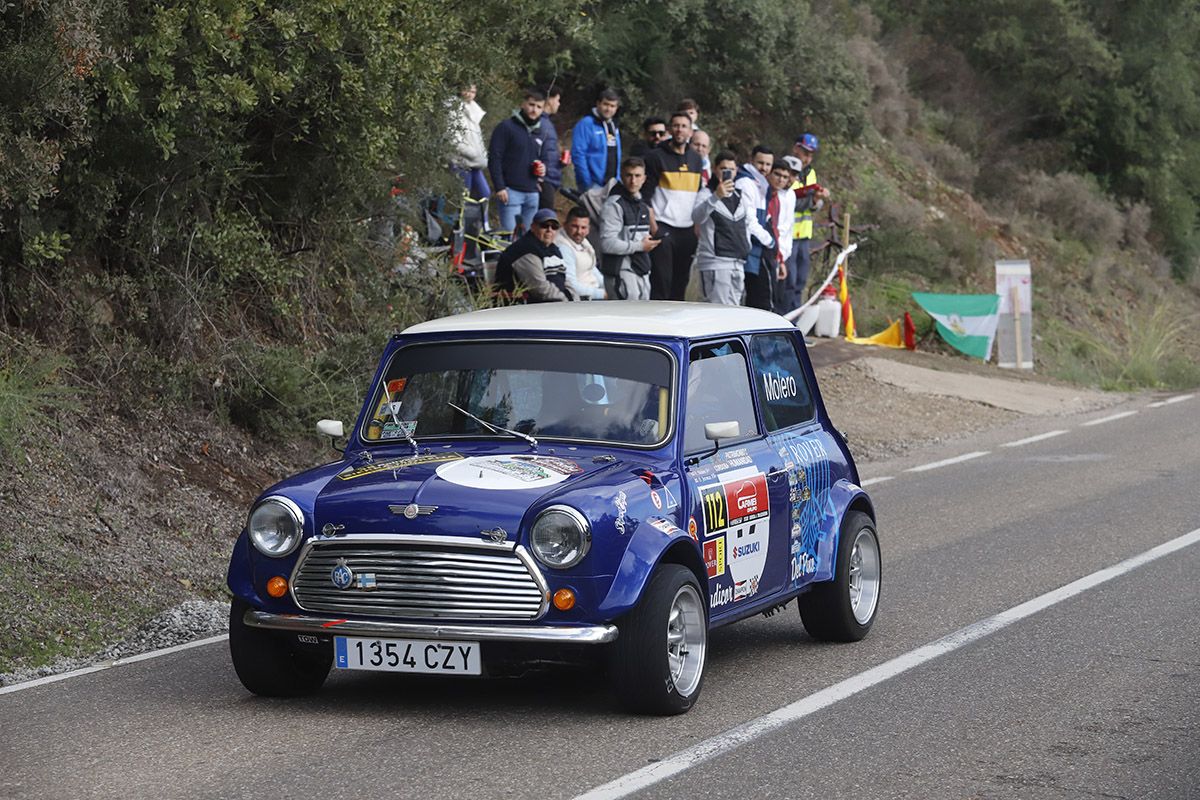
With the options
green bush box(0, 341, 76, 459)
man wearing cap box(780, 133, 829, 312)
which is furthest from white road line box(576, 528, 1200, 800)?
man wearing cap box(780, 133, 829, 312)

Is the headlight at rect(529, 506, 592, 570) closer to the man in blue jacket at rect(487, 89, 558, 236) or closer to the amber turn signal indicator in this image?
the amber turn signal indicator

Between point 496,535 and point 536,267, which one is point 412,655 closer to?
point 496,535

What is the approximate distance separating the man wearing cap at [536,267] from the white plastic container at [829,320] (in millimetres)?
8450

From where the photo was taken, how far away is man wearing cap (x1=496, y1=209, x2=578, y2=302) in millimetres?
14797

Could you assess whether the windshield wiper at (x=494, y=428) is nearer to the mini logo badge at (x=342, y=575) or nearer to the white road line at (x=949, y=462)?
the mini logo badge at (x=342, y=575)

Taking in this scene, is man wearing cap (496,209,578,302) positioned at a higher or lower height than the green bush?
higher

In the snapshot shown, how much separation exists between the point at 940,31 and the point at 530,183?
2486 centimetres

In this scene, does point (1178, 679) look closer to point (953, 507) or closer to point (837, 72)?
point (953, 507)

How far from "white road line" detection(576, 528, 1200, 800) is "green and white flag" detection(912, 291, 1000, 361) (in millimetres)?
13070

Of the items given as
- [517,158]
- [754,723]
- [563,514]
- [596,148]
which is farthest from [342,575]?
[596,148]

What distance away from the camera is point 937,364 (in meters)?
22.8

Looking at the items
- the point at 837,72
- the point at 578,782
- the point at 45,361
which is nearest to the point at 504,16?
the point at 45,361

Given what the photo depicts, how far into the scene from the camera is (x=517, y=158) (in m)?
17.2

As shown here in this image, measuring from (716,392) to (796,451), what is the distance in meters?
0.63
